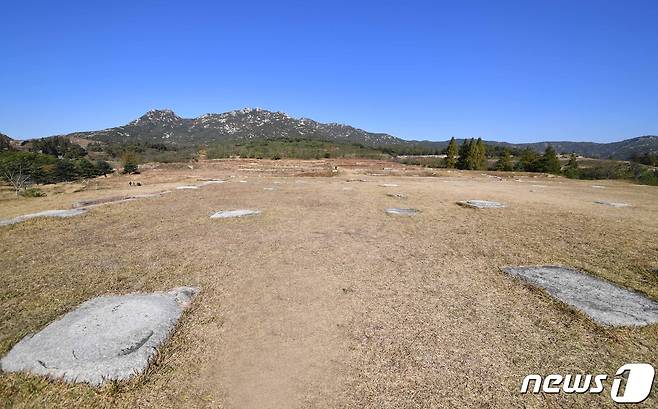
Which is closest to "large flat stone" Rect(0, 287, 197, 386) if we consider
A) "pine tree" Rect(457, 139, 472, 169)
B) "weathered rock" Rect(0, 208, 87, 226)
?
"weathered rock" Rect(0, 208, 87, 226)

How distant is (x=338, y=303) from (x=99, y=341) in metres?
3.10

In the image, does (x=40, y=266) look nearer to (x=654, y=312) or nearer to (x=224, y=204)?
(x=224, y=204)

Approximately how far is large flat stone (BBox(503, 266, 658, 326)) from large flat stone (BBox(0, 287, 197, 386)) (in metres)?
5.79

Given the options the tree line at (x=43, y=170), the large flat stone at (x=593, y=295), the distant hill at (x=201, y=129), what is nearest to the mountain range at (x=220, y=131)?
the distant hill at (x=201, y=129)

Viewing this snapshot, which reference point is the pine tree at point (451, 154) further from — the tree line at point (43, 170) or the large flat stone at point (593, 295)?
the large flat stone at point (593, 295)

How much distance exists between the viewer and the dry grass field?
131 inches

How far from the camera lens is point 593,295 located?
529cm

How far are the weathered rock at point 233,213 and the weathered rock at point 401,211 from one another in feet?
16.1

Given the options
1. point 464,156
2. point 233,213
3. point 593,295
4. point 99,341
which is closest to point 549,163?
point 464,156

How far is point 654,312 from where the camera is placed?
470 centimetres

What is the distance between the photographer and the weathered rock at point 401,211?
1195 centimetres

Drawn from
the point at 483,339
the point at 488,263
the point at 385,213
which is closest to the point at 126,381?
the point at 483,339

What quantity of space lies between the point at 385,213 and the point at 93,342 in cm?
960

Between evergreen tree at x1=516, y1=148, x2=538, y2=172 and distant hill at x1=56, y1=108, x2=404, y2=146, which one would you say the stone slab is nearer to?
evergreen tree at x1=516, y1=148, x2=538, y2=172
